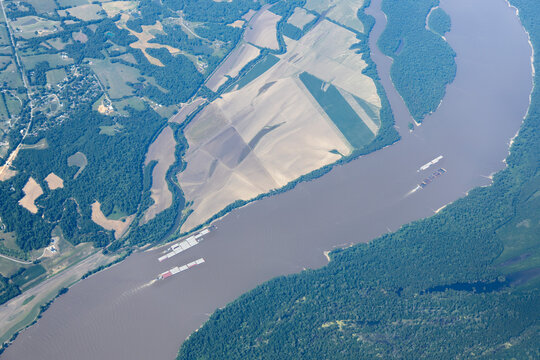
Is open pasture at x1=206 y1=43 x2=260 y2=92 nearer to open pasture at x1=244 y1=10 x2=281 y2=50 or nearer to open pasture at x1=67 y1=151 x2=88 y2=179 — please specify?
open pasture at x1=244 y1=10 x2=281 y2=50

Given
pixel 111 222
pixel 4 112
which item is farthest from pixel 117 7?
pixel 111 222

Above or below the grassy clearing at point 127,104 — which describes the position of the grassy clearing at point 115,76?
above

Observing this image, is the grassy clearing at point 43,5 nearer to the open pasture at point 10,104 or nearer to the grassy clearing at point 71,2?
the grassy clearing at point 71,2

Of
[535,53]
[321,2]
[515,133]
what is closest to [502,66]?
[535,53]

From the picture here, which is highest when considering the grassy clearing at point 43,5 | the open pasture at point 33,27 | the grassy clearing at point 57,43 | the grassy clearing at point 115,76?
the grassy clearing at point 43,5

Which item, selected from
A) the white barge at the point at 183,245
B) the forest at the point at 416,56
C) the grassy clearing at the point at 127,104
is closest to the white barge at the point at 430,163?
the forest at the point at 416,56

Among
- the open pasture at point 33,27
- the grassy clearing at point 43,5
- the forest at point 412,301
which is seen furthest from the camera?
the grassy clearing at point 43,5

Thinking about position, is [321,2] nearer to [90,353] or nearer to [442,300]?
[442,300]

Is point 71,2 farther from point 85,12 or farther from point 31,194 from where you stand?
point 31,194

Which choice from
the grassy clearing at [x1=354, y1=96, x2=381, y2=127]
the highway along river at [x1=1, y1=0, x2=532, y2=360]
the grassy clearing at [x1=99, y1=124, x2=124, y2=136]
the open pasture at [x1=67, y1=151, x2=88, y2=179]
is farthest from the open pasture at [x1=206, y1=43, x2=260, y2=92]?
the open pasture at [x1=67, y1=151, x2=88, y2=179]
